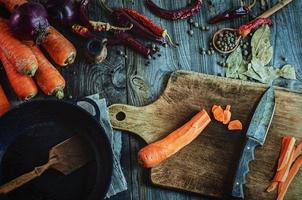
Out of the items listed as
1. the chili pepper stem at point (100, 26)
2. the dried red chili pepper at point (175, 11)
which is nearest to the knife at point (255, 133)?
the dried red chili pepper at point (175, 11)

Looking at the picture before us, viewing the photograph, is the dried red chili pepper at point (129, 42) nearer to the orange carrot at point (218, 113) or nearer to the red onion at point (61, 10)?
the red onion at point (61, 10)

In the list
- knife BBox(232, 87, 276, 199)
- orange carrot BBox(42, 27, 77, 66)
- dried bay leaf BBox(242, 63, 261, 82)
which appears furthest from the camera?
dried bay leaf BBox(242, 63, 261, 82)

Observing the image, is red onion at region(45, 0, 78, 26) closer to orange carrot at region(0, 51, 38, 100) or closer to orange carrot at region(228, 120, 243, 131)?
orange carrot at region(0, 51, 38, 100)

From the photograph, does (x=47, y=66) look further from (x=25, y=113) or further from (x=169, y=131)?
(x=169, y=131)

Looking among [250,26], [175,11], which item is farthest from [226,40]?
[175,11]

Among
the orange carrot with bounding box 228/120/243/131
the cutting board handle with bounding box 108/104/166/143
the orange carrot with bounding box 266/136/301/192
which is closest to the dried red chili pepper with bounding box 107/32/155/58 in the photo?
the cutting board handle with bounding box 108/104/166/143

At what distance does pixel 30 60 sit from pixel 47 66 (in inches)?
3.6

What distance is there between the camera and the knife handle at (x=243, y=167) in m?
1.94

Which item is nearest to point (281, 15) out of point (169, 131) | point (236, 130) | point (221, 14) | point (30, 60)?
point (221, 14)

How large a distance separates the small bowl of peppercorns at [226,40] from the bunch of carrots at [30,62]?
0.65 metres

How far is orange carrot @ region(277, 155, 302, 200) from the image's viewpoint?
198cm

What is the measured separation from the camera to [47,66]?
2025 millimetres

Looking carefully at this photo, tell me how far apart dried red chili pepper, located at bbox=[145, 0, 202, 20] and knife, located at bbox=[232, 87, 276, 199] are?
1.69 ft

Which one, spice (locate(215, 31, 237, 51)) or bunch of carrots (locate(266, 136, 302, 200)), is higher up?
spice (locate(215, 31, 237, 51))
